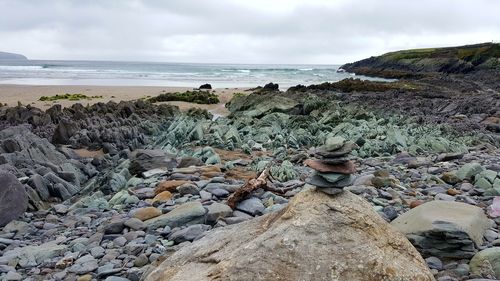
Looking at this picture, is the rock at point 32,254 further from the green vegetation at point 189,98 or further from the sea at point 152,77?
the sea at point 152,77

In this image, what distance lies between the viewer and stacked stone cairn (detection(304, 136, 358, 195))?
405 centimetres

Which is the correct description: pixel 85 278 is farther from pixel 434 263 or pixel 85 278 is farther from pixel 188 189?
pixel 434 263

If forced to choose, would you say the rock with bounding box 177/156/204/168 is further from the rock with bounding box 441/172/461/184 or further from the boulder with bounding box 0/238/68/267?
the rock with bounding box 441/172/461/184

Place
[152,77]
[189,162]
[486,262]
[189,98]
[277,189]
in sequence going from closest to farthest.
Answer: [486,262] → [277,189] → [189,162] → [189,98] → [152,77]

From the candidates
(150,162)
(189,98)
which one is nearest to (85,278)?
(150,162)

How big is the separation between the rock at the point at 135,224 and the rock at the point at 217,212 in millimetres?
852

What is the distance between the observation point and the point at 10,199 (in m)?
7.43

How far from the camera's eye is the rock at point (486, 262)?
14.9 ft

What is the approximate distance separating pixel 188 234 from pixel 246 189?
54.1 inches

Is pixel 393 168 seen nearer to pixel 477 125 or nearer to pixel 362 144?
pixel 362 144

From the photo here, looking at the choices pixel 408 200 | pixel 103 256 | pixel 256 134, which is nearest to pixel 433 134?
pixel 256 134

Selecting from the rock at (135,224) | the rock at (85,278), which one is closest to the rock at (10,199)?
the rock at (135,224)

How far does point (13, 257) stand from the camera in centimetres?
584

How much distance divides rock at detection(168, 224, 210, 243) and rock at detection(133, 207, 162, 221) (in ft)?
2.81
